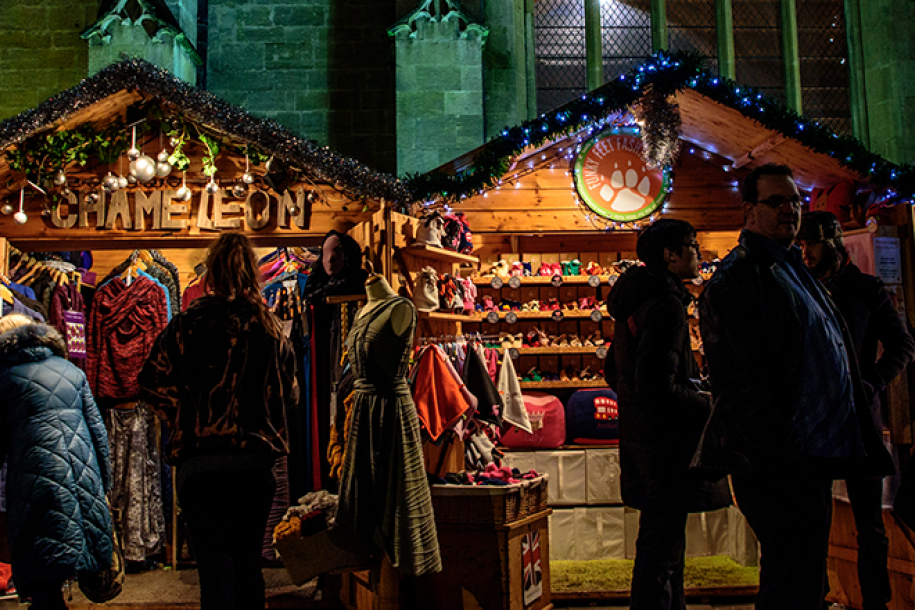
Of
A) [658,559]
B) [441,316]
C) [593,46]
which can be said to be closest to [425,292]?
[441,316]

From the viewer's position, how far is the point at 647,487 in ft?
9.48

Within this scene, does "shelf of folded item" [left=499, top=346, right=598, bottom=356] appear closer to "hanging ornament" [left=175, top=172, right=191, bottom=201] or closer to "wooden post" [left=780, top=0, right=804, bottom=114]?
"hanging ornament" [left=175, top=172, right=191, bottom=201]

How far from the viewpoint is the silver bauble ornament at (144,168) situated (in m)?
4.39

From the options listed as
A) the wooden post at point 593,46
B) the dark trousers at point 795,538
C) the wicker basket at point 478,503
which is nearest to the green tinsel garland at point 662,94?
the wicker basket at point 478,503

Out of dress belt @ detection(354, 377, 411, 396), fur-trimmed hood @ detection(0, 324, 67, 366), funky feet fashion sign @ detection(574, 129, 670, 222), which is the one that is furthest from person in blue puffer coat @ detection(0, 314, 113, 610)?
funky feet fashion sign @ detection(574, 129, 670, 222)

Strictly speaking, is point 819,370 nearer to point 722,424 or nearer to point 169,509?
point 722,424

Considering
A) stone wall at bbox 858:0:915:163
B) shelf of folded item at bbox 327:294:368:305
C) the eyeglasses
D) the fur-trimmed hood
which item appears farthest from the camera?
stone wall at bbox 858:0:915:163

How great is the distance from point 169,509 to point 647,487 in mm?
3865

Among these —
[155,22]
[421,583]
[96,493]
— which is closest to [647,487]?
[421,583]

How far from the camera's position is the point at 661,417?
292 cm

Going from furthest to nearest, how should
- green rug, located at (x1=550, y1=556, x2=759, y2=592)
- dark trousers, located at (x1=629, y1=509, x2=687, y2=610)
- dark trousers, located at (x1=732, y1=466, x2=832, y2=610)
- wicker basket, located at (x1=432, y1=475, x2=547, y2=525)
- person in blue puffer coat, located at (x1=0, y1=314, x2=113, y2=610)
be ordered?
green rug, located at (x1=550, y1=556, x2=759, y2=592) < wicker basket, located at (x1=432, y1=475, x2=547, y2=525) < person in blue puffer coat, located at (x1=0, y1=314, x2=113, y2=610) < dark trousers, located at (x1=629, y1=509, x2=687, y2=610) < dark trousers, located at (x1=732, y1=466, x2=832, y2=610)

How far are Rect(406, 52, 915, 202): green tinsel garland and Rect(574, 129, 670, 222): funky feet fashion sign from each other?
1.85 ft

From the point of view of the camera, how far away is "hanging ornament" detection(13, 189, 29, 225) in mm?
4359

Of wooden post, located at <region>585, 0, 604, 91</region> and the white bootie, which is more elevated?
wooden post, located at <region>585, 0, 604, 91</region>
